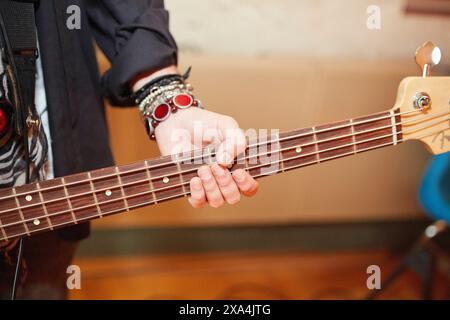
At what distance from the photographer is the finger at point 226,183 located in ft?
2.19

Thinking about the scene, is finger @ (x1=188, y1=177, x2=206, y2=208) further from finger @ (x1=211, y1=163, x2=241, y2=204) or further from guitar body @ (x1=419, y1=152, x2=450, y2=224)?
guitar body @ (x1=419, y1=152, x2=450, y2=224)

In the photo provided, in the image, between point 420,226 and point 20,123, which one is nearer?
point 20,123

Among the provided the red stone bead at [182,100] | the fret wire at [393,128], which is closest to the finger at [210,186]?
the red stone bead at [182,100]

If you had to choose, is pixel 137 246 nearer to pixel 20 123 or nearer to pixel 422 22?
pixel 20 123

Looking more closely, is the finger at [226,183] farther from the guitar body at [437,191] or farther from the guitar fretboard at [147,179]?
the guitar body at [437,191]

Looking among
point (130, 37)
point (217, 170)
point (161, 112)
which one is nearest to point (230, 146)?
point (217, 170)

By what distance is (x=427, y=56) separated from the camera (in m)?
0.70

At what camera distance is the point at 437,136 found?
726 mm

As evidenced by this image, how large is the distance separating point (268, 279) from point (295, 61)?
783 mm

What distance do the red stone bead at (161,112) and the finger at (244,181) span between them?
16cm

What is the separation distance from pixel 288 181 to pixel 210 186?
93cm

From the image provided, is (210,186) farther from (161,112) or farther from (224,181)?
(161,112)

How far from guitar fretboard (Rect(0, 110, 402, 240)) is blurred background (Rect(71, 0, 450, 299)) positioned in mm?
732
